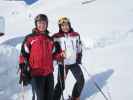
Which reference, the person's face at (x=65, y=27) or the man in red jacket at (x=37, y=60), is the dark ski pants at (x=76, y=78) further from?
the man in red jacket at (x=37, y=60)

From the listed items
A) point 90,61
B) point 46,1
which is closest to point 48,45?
point 90,61

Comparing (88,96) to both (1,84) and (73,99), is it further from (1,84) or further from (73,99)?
(1,84)

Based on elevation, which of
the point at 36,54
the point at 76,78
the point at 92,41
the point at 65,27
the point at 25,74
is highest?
the point at 65,27

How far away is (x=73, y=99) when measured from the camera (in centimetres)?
1012

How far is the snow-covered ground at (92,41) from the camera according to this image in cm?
1177

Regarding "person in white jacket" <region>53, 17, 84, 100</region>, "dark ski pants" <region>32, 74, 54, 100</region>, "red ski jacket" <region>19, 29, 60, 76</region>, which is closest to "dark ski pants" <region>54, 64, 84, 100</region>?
"person in white jacket" <region>53, 17, 84, 100</region>

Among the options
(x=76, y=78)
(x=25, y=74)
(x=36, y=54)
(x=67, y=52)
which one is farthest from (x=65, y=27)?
(x=25, y=74)

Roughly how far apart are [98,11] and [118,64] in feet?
32.9

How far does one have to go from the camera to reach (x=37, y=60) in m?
8.60

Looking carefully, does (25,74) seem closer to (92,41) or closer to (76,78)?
(76,78)

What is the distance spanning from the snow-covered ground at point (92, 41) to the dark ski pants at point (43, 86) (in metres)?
2.22

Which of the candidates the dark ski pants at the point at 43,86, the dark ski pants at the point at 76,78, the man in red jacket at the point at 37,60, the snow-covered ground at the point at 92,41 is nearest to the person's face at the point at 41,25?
the man in red jacket at the point at 37,60

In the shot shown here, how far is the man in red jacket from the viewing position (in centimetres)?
859

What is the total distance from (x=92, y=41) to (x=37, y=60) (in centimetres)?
903
